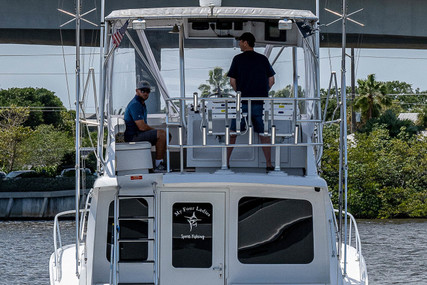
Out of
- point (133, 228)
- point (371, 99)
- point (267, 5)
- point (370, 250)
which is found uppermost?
point (267, 5)

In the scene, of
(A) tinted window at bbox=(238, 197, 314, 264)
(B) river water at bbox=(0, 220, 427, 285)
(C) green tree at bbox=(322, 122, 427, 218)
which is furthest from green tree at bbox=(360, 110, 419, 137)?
(A) tinted window at bbox=(238, 197, 314, 264)

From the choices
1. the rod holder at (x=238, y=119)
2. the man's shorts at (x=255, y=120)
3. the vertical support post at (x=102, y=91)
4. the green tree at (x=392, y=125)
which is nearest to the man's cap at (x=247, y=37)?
the man's shorts at (x=255, y=120)

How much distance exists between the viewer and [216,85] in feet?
39.3

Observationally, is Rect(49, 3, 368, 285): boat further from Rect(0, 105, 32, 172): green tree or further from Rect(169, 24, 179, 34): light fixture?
Rect(0, 105, 32, 172): green tree

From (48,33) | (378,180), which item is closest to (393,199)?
(378,180)

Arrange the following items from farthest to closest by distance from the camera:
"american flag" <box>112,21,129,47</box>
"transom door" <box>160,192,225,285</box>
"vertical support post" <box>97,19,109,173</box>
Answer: "american flag" <box>112,21,129,47</box> < "transom door" <box>160,192,225,285</box> < "vertical support post" <box>97,19,109,173</box>

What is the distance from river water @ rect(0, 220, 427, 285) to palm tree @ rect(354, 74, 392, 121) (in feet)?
98.9

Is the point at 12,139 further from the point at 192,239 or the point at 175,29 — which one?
the point at 192,239

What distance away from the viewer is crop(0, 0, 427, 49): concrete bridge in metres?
29.2

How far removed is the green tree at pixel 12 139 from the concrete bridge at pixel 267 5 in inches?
1153

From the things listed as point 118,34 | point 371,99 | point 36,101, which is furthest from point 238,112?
point 36,101

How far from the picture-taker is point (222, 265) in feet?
34.0

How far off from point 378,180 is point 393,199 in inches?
40.6

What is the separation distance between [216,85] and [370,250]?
51.7ft
